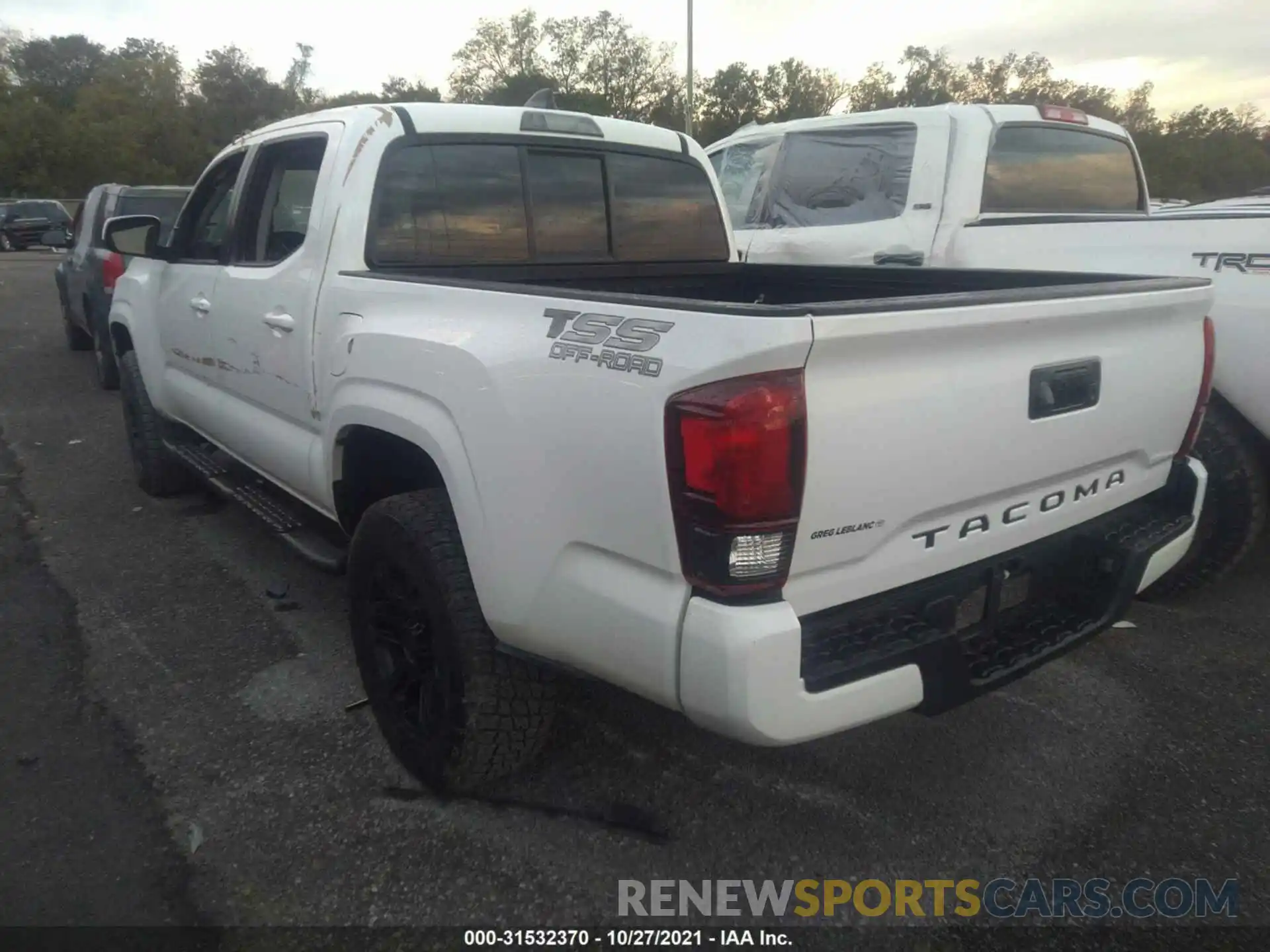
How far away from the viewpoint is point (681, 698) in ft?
6.26

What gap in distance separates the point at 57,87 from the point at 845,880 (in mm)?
76793

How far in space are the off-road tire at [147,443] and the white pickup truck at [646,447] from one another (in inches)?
68.1

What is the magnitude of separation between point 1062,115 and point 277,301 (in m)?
4.72

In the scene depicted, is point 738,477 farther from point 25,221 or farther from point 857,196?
point 25,221

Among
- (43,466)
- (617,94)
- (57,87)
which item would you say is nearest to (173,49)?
(57,87)

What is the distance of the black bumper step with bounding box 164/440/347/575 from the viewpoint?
3.24 m

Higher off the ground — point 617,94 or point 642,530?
point 617,94

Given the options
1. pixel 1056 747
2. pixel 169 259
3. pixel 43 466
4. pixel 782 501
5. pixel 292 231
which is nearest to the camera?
pixel 782 501

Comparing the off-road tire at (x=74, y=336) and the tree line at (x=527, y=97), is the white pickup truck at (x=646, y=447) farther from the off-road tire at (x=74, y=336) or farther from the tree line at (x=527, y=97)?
the tree line at (x=527, y=97)

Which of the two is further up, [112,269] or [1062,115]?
[1062,115]

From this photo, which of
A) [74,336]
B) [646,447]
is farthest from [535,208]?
[74,336]

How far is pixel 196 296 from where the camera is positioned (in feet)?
13.6

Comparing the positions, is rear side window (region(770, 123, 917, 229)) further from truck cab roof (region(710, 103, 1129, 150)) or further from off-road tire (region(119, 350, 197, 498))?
off-road tire (region(119, 350, 197, 498))

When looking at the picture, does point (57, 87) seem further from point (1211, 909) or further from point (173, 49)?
point (1211, 909)
